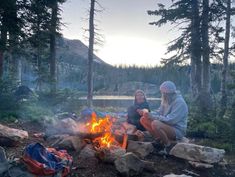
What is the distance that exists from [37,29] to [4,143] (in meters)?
11.2

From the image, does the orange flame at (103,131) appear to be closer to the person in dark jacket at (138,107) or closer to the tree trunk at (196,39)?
the person in dark jacket at (138,107)

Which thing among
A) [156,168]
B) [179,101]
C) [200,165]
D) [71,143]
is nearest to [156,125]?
[179,101]

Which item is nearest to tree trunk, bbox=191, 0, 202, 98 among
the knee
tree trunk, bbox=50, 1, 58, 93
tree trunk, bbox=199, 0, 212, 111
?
tree trunk, bbox=199, 0, 212, 111

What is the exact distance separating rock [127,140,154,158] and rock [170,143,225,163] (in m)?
0.64

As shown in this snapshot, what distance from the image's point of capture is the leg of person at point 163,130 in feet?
25.1

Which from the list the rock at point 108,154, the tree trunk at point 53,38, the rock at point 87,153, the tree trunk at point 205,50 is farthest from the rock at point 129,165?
the tree trunk at point 53,38

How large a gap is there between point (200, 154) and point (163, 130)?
101cm

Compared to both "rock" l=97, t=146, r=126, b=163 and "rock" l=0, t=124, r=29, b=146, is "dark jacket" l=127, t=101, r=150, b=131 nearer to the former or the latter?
"rock" l=97, t=146, r=126, b=163

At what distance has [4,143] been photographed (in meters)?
7.68

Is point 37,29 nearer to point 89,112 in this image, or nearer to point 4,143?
point 89,112

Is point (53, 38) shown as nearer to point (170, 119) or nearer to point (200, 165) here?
point (170, 119)

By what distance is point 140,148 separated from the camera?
24.7 ft

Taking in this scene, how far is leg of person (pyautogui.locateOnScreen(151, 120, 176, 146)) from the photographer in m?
7.66

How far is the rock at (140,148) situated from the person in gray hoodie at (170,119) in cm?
39
